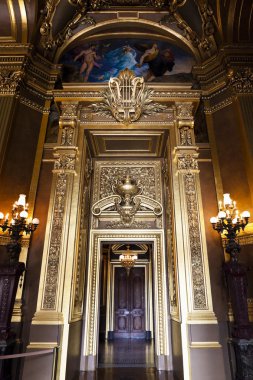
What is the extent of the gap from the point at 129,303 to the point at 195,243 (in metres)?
7.58

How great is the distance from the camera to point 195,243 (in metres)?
5.21

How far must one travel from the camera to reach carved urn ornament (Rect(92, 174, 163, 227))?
6.66 meters

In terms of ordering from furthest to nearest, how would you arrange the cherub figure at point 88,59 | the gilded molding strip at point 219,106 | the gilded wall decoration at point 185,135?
the cherub figure at point 88,59
the gilded molding strip at point 219,106
the gilded wall decoration at point 185,135

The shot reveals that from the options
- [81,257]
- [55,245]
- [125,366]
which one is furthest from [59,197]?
[125,366]

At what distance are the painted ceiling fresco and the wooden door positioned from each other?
26.5ft

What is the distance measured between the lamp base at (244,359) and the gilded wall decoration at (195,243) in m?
0.76

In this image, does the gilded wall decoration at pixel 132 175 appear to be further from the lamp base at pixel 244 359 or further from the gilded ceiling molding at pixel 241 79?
the lamp base at pixel 244 359

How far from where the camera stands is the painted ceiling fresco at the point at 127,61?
24.7 feet

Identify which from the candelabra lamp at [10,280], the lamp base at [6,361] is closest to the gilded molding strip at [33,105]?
the candelabra lamp at [10,280]

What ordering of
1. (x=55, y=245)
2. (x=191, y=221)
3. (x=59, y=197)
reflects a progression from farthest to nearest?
(x=59, y=197) < (x=191, y=221) < (x=55, y=245)

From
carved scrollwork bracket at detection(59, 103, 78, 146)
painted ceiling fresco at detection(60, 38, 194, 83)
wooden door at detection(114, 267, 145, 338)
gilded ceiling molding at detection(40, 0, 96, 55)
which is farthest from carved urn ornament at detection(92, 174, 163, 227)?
wooden door at detection(114, 267, 145, 338)

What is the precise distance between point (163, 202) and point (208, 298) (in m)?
2.63

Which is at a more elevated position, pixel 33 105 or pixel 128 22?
pixel 128 22

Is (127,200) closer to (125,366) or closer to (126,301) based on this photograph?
(125,366)
